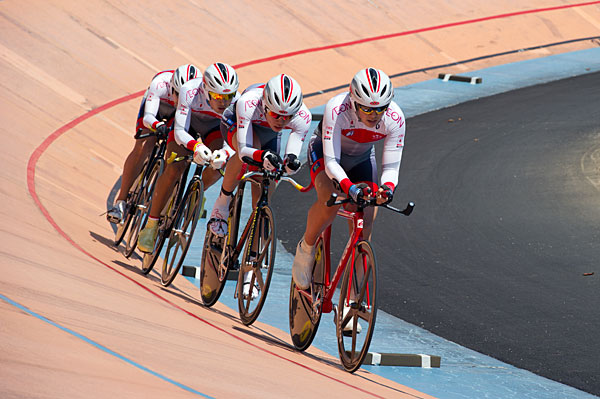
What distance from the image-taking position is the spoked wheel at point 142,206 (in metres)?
6.86

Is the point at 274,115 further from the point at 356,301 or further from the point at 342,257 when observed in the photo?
the point at 356,301

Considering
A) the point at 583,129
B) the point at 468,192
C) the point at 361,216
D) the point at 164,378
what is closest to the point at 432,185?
the point at 468,192

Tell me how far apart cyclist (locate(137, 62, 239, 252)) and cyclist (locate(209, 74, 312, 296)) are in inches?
5.7

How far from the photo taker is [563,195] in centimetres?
889

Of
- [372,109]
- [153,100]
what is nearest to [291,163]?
[372,109]

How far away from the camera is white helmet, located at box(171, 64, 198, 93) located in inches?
264

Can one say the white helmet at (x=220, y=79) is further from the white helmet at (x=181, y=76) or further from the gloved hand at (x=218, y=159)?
the white helmet at (x=181, y=76)

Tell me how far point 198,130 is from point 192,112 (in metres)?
0.17

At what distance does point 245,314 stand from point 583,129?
7148 mm

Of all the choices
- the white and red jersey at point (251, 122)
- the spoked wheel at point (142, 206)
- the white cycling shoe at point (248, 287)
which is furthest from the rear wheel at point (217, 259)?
the spoked wheel at point (142, 206)

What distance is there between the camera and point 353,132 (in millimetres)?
4836

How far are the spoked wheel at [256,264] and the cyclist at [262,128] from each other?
0.13 ft

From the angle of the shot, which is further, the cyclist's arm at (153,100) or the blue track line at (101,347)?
the cyclist's arm at (153,100)

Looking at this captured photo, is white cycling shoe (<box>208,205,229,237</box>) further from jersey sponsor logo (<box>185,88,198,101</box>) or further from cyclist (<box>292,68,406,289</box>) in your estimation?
jersey sponsor logo (<box>185,88,198,101</box>)
